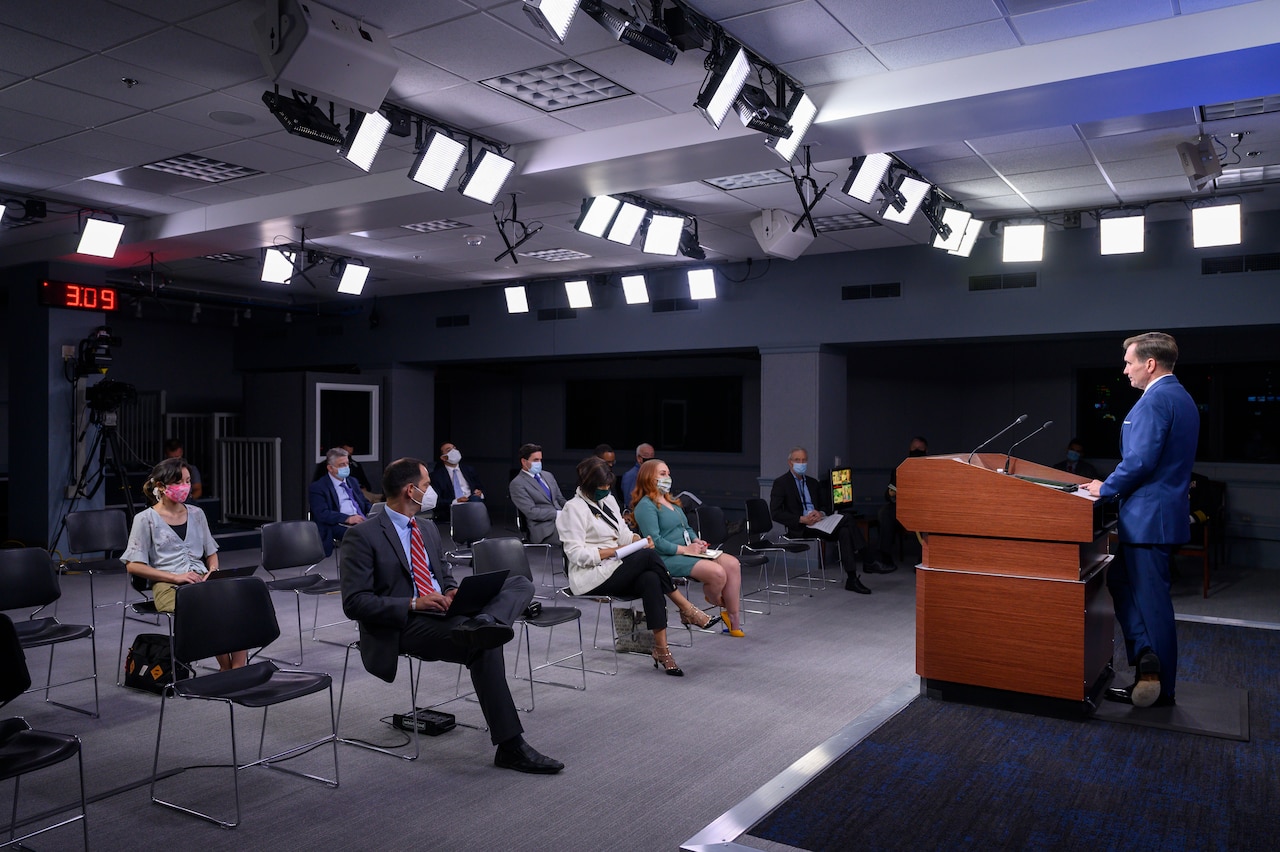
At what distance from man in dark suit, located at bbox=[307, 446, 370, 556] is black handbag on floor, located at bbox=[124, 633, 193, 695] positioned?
2329 millimetres

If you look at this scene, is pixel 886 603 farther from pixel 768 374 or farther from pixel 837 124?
pixel 837 124

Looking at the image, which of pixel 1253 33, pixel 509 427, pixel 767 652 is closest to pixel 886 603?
pixel 767 652

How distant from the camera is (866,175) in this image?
620 cm

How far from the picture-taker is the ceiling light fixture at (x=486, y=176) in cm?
589

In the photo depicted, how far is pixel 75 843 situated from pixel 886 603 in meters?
6.16

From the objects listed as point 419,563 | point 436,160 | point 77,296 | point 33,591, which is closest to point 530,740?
point 419,563

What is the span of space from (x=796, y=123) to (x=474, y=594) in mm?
3044

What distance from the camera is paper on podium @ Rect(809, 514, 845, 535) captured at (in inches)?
336

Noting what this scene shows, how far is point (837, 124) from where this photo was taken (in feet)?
17.1

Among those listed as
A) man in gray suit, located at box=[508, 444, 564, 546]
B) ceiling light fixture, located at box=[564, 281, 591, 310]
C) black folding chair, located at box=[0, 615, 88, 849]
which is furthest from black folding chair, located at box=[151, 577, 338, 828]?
ceiling light fixture, located at box=[564, 281, 591, 310]

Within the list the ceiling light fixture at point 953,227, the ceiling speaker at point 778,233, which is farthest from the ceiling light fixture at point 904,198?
the ceiling speaker at point 778,233

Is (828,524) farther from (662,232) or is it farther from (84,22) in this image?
(84,22)

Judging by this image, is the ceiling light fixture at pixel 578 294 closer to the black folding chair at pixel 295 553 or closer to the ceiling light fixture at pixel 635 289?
the ceiling light fixture at pixel 635 289

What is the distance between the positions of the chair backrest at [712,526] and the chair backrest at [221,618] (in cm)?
390
